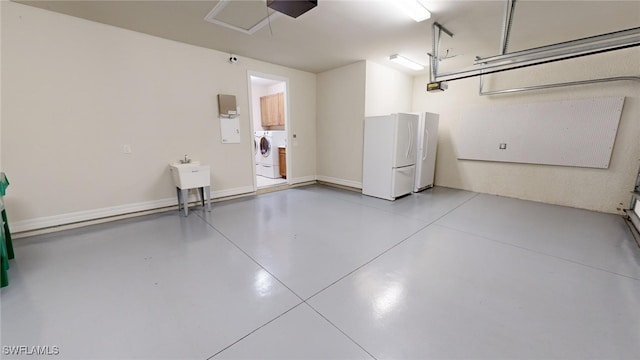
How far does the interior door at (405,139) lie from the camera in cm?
434

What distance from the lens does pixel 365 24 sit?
316cm

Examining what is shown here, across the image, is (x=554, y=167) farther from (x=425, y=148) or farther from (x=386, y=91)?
(x=386, y=91)

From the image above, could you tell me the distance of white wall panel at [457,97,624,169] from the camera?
12.1 ft

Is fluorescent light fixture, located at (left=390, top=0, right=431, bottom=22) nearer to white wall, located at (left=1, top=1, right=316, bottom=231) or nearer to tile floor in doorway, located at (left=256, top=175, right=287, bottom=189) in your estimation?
white wall, located at (left=1, top=1, right=316, bottom=231)

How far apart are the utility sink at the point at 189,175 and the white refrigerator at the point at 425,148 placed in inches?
165

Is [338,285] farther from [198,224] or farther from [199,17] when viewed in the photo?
[199,17]

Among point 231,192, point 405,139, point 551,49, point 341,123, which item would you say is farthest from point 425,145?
point 231,192

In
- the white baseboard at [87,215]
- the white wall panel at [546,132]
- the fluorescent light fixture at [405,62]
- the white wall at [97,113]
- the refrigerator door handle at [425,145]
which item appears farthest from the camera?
the refrigerator door handle at [425,145]

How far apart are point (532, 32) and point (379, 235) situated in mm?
3653

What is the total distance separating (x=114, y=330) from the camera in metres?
1.49

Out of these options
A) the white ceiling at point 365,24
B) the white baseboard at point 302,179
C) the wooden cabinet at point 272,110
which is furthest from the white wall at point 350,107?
the wooden cabinet at point 272,110

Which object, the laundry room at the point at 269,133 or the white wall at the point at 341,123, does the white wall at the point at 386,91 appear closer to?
the white wall at the point at 341,123

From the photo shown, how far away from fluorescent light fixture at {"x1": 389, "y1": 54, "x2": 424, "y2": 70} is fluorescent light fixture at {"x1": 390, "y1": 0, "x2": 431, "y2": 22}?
5.11 ft

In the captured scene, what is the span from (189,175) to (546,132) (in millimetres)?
6120
